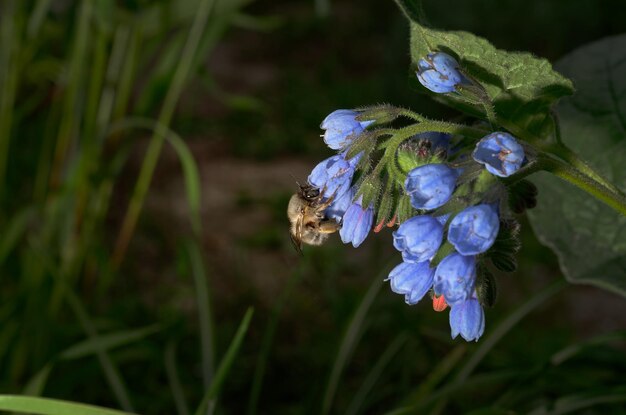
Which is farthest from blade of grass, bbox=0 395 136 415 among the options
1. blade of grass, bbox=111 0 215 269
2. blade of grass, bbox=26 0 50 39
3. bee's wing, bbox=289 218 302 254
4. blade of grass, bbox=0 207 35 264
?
blade of grass, bbox=26 0 50 39

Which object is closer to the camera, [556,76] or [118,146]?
[556,76]

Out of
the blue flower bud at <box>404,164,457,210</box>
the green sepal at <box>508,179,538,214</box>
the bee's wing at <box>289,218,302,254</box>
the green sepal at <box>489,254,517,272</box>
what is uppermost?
the blue flower bud at <box>404,164,457,210</box>

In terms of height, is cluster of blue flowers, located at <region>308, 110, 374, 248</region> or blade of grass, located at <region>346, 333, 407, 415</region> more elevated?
cluster of blue flowers, located at <region>308, 110, 374, 248</region>

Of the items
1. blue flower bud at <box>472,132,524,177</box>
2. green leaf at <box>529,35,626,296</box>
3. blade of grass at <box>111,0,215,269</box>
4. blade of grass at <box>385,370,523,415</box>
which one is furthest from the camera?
blade of grass at <box>111,0,215,269</box>

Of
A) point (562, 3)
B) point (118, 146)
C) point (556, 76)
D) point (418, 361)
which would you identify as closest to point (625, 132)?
point (556, 76)

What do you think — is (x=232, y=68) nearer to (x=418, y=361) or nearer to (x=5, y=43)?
(x=5, y=43)

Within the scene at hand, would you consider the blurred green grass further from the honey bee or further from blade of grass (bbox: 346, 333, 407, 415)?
the honey bee
